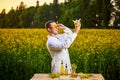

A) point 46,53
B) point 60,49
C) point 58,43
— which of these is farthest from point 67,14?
point 58,43

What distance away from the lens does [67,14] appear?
24.8ft

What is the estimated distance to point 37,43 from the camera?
7.56 metres

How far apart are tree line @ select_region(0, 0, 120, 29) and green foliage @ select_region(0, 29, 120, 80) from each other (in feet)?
0.50

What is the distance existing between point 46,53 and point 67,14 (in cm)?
79

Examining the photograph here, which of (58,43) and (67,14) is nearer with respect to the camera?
(58,43)

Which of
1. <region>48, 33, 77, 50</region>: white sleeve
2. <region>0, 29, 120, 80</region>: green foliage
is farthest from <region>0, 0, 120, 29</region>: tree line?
<region>48, 33, 77, 50</region>: white sleeve

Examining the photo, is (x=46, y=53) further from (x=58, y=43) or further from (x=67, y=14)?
(x=58, y=43)

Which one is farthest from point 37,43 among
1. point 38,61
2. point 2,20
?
point 2,20

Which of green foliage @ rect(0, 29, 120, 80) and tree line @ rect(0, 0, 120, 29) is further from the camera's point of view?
tree line @ rect(0, 0, 120, 29)

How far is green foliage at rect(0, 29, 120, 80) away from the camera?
742 centimetres

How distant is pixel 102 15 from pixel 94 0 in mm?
319

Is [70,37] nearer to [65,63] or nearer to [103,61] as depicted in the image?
[65,63]

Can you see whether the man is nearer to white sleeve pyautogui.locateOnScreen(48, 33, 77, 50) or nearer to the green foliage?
white sleeve pyautogui.locateOnScreen(48, 33, 77, 50)

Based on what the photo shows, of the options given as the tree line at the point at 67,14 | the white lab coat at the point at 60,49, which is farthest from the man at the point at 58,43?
the tree line at the point at 67,14
